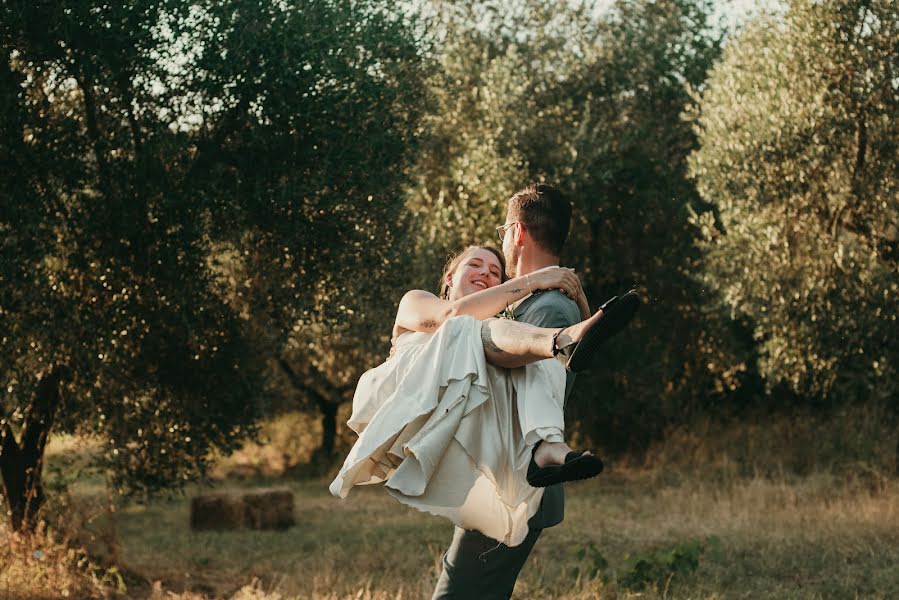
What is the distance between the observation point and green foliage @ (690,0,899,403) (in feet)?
42.6

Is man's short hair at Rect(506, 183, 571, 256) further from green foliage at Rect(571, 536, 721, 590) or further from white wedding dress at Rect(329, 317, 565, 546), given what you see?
green foliage at Rect(571, 536, 721, 590)

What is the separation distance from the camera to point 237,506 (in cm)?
1527

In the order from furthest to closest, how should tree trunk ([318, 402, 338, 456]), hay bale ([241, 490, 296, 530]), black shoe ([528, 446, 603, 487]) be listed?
tree trunk ([318, 402, 338, 456]), hay bale ([241, 490, 296, 530]), black shoe ([528, 446, 603, 487])

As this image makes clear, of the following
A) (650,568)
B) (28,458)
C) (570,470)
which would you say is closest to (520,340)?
(570,470)

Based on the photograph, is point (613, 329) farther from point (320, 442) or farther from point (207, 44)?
point (320, 442)

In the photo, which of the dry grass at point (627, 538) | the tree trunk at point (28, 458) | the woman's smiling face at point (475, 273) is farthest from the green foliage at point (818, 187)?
the woman's smiling face at point (475, 273)

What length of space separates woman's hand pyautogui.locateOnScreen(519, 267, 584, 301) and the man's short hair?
29cm

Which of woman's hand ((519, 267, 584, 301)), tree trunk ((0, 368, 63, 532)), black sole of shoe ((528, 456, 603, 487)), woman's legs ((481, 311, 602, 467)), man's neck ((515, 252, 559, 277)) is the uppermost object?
man's neck ((515, 252, 559, 277))

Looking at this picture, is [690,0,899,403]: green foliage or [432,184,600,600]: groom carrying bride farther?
[690,0,899,403]: green foliage

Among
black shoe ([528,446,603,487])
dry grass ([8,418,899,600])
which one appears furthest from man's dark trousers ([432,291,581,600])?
dry grass ([8,418,899,600])

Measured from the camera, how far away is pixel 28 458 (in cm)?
1012

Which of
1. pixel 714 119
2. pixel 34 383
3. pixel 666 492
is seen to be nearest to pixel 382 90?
pixel 34 383

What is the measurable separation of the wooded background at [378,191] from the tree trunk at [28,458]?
0.12 ft

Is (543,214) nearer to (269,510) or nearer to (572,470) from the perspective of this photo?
(572,470)
